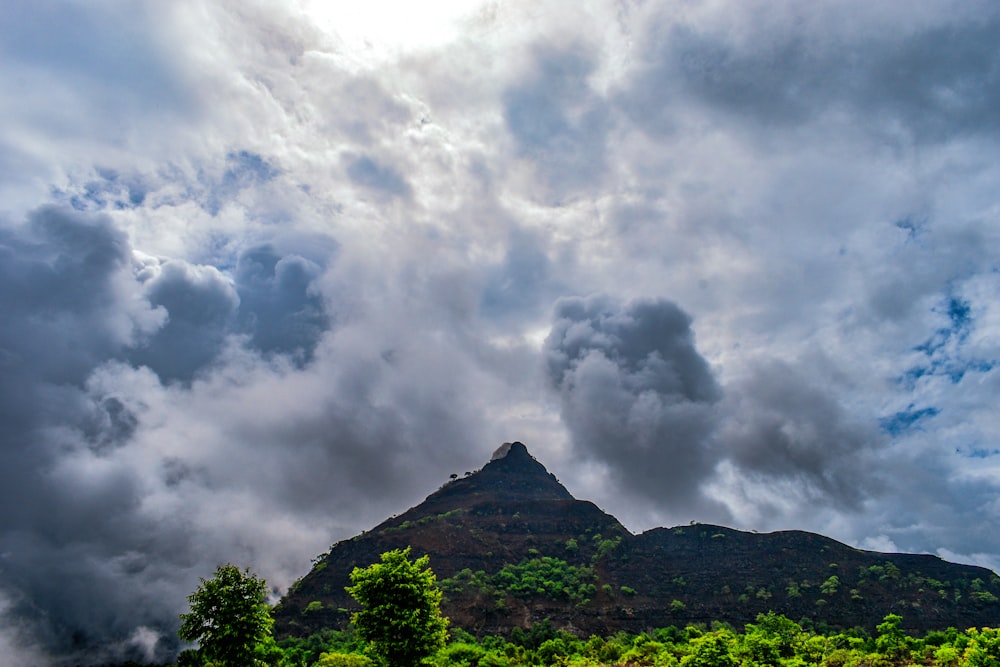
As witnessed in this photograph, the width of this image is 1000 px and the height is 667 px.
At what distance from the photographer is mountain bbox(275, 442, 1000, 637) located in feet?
319

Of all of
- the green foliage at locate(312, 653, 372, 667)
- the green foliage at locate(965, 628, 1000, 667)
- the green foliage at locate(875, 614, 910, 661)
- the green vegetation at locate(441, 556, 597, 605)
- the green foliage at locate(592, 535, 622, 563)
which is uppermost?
the green foliage at locate(592, 535, 622, 563)

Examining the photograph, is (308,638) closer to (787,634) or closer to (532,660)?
(532,660)

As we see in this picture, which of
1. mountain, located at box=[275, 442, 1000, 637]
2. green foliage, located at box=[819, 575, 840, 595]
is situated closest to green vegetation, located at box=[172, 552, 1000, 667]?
mountain, located at box=[275, 442, 1000, 637]

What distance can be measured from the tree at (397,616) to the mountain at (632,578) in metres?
65.6

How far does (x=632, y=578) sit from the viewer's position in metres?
119

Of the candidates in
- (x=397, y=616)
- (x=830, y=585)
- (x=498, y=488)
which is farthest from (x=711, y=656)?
(x=498, y=488)

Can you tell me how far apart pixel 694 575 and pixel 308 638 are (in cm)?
7555

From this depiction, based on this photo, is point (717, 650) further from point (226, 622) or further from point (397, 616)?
point (226, 622)

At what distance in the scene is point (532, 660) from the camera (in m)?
67.6

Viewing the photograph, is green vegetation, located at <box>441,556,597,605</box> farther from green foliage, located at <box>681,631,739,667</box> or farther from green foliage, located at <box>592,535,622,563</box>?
green foliage, located at <box>681,631,739,667</box>

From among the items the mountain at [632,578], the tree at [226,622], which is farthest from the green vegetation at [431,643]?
the mountain at [632,578]

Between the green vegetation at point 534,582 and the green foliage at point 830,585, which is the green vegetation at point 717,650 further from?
the green vegetation at point 534,582

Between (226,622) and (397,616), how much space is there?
10471 mm

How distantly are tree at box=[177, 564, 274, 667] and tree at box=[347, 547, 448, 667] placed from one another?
6.14m
